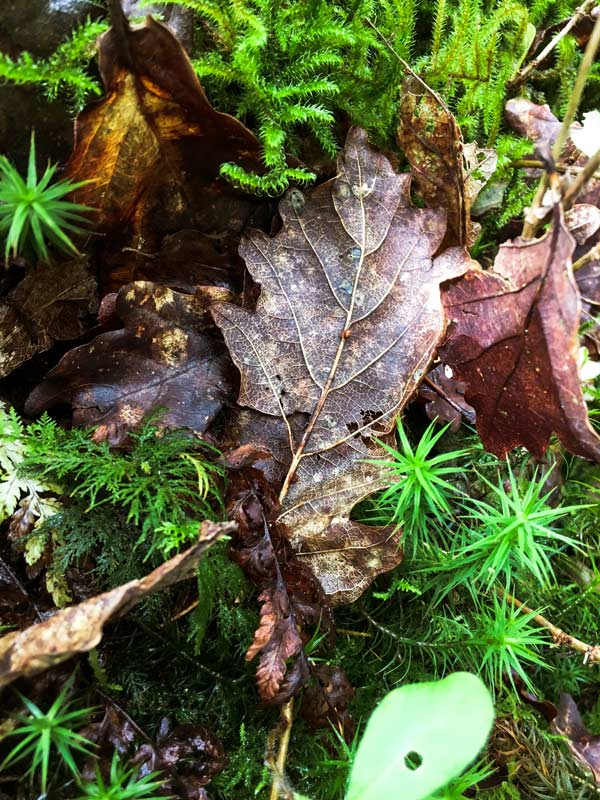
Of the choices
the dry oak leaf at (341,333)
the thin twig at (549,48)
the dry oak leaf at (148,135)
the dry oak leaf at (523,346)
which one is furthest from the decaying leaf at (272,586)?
the thin twig at (549,48)

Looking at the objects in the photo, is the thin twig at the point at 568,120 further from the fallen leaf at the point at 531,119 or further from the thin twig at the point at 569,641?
the thin twig at the point at 569,641

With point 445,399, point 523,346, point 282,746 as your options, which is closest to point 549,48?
point 523,346

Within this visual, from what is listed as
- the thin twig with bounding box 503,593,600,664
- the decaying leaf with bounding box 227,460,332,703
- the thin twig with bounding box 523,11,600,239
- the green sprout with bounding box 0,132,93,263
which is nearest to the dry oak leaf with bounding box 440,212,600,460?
the thin twig with bounding box 523,11,600,239

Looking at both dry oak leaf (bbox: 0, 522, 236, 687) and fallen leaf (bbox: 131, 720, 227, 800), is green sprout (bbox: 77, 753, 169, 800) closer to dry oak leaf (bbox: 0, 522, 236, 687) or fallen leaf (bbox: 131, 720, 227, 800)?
fallen leaf (bbox: 131, 720, 227, 800)

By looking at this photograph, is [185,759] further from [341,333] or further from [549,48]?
[549,48]

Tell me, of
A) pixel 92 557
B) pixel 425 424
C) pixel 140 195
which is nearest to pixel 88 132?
pixel 140 195

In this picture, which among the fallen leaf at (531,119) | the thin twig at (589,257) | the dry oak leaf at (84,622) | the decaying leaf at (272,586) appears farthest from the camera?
the fallen leaf at (531,119)
